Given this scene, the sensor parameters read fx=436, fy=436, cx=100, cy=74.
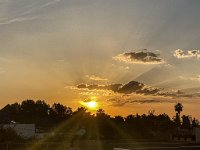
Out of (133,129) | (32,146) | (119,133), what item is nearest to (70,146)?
(32,146)

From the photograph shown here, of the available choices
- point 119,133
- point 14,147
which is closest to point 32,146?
point 14,147

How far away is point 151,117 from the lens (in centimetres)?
16500

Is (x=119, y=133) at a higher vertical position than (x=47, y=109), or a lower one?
lower

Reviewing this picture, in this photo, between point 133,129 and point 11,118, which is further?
point 11,118

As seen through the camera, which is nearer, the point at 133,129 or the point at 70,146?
the point at 70,146

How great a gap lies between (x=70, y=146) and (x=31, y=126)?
2440 cm

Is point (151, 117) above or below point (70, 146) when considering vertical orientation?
above

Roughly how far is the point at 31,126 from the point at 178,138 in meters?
39.3

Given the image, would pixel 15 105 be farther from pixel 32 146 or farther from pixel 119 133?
pixel 32 146

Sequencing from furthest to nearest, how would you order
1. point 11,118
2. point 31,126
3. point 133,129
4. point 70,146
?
1. point 11,118
2. point 133,129
3. point 31,126
4. point 70,146

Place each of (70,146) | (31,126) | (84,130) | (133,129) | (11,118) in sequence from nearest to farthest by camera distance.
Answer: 1. (70,146)
2. (31,126)
3. (84,130)
4. (133,129)
5. (11,118)

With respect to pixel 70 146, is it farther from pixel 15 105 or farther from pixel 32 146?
pixel 15 105

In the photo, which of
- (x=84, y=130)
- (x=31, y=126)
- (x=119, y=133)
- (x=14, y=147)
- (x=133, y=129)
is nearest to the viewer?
(x=14, y=147)

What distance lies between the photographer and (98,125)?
382 feet
